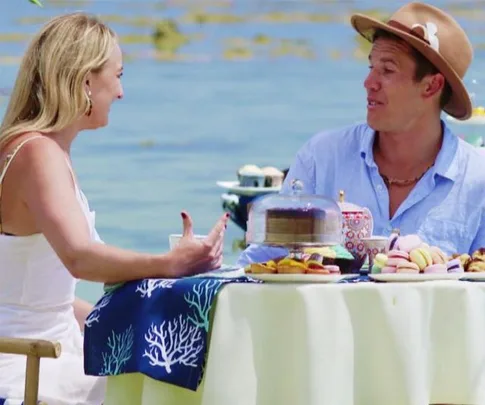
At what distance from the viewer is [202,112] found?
531 inches

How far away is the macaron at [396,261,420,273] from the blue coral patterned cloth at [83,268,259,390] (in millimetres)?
314

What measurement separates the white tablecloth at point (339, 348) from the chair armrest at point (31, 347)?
149mm

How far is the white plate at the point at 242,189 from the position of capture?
11.4m

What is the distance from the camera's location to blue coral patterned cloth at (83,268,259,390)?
9.39ft

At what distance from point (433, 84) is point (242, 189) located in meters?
7.64

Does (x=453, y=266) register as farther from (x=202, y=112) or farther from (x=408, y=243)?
(x=202, y=112)

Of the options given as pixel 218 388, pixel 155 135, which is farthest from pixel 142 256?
pixel 155 135

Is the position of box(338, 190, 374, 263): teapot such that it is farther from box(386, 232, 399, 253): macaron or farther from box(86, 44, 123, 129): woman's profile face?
box(86, 44, 123, 129): woman's profile face

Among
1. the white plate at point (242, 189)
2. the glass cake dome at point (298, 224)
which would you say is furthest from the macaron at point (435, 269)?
the white plate at point (242, 189)

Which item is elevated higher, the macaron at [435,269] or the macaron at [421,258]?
the macaron at [421,258]

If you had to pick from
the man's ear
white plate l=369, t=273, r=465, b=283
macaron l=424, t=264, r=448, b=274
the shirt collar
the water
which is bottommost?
white plate l=369, t=273, r=465, b=283

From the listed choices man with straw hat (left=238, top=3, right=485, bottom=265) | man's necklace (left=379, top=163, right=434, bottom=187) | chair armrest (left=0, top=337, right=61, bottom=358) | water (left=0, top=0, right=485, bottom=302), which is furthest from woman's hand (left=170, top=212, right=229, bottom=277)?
→ water (left=0, top=0, right=485, bottom=302)

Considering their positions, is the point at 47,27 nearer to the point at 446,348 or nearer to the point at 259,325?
the point at 259,325

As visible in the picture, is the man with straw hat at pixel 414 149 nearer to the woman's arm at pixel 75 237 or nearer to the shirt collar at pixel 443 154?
the shirt collar at pixel 443 154
